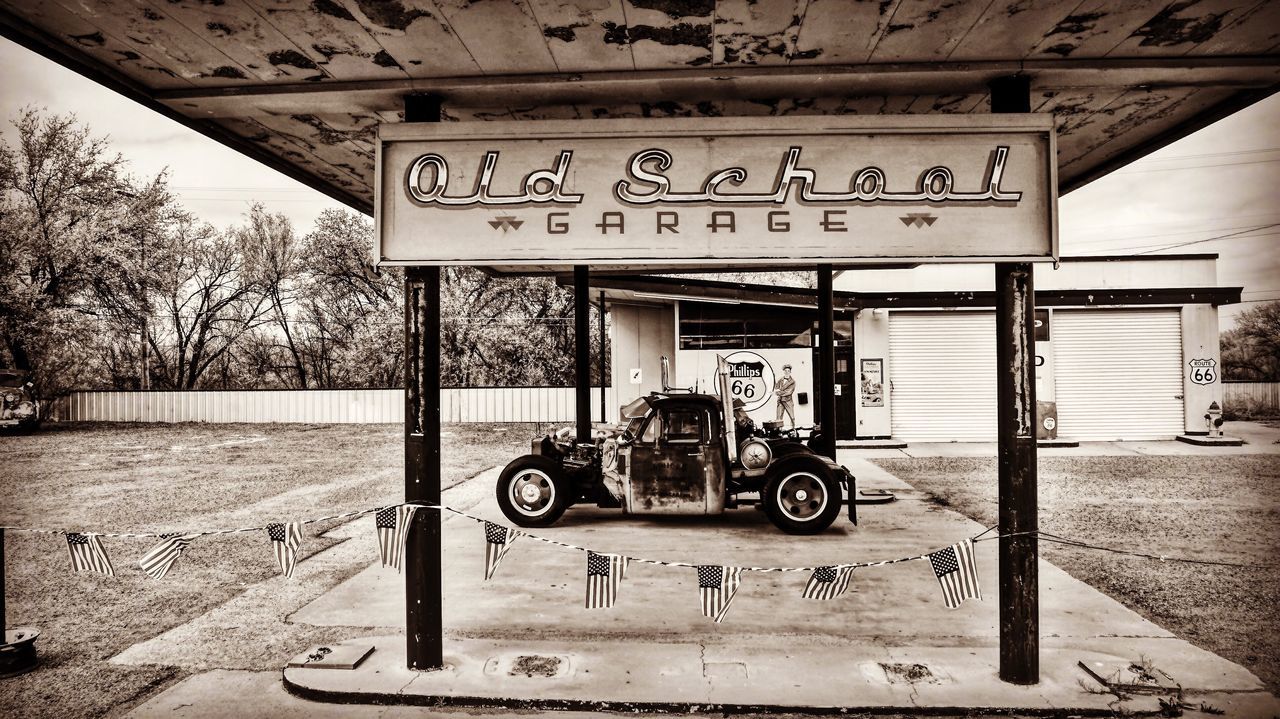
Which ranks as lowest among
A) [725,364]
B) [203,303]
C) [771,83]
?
[725,364]

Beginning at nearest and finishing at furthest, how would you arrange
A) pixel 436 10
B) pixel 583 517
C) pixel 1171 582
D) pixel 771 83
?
pixel 436 10, pixel 771 83, pixel 1171 582, pixel 583 517

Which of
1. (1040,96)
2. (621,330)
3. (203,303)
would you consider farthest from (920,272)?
(203,303)

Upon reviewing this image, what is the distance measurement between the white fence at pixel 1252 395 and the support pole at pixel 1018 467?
1369 inches

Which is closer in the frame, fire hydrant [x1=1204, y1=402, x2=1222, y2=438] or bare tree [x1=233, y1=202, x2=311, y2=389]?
fire hydrant [x1=1204, y1=402, x2=1222, y2=438]

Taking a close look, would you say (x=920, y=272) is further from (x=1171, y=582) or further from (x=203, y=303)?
(x=203, y=303)

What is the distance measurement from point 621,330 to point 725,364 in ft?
11.5

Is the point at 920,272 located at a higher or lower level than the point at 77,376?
higher

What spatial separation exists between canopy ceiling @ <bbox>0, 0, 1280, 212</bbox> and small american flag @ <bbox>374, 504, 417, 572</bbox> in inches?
99.7

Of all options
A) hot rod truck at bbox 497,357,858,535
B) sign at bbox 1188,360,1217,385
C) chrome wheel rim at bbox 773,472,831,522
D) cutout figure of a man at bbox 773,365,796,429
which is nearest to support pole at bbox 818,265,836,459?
hot rod truck at bbox 497,357,858,535

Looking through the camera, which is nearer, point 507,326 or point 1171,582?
point 1171,582

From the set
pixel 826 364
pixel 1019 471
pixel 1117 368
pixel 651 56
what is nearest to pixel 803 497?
pixel 826 364

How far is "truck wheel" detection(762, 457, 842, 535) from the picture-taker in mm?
8883

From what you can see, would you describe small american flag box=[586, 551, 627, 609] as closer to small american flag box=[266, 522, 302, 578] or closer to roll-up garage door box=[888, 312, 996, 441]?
small american flag box=[266, 522, 302, 578]

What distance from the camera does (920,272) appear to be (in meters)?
21.1
